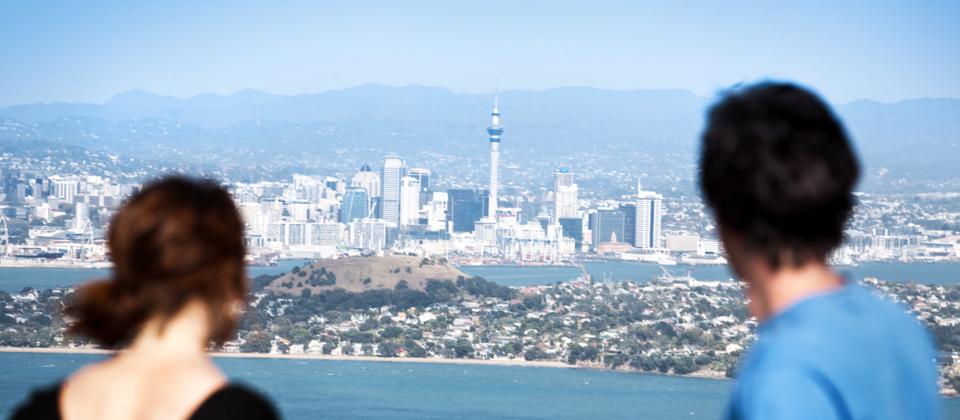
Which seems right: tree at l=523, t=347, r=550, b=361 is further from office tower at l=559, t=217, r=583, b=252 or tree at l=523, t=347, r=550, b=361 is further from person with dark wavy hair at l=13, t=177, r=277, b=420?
office tower at l=559, t=217, r=583, b=252

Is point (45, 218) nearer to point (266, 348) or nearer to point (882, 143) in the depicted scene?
point (266, 348)

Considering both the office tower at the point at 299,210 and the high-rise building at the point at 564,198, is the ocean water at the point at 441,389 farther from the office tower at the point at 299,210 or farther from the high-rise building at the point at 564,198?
the high-rise building at the point at 564,198

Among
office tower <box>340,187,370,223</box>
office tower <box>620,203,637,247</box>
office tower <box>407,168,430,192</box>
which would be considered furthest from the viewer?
office tower <box>407,168,430,192</box>

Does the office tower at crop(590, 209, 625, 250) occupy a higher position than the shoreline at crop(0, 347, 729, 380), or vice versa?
the office tower at crop(590, 209, 625, 250)

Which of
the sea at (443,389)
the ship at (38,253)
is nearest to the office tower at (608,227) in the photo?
the ship at (38,253)

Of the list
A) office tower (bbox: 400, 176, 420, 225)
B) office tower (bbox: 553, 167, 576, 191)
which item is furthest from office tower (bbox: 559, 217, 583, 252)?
office tower (bbox: 553, 167, 576, 191)

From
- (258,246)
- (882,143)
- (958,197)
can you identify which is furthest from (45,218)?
(882,143)

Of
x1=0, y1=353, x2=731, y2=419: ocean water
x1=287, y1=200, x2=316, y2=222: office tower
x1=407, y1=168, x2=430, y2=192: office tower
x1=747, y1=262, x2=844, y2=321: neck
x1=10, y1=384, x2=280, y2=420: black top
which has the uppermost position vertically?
x1=407, y1=168, x2=430, y2=192: office tower
